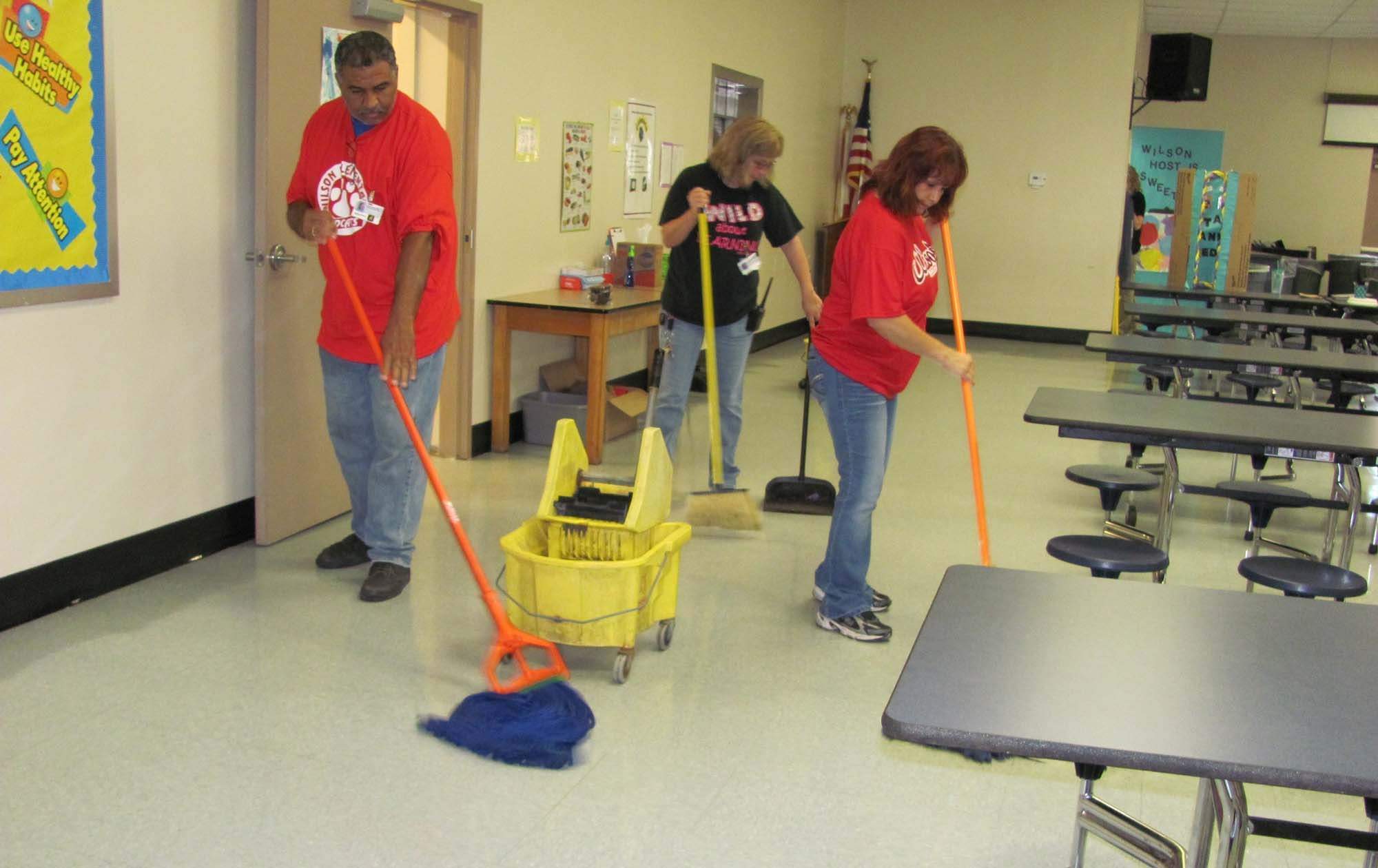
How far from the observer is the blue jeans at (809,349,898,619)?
3.38 meters

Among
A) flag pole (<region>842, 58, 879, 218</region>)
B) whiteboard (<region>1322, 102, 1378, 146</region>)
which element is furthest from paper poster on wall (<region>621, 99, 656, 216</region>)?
whiteboard (<region>1322, 102, 1378, 146</region>)

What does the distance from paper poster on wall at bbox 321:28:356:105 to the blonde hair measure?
1.31 meters

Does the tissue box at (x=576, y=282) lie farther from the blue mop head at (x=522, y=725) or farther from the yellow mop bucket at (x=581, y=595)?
the blue mop head at (x=522, y=725)

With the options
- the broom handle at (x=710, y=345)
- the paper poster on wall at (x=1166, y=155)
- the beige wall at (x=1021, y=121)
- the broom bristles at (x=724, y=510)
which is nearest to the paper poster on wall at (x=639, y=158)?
the broom handle at (x=710, y=345)

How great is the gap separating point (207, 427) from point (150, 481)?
0.92ft

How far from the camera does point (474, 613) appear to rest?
11.9ft

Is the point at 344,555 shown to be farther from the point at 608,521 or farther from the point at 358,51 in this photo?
the point at 358,51

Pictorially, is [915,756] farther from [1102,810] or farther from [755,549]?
[755,549]

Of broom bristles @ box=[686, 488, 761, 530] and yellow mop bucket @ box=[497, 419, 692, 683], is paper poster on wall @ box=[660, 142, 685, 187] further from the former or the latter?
yellow mop bucket @ box=[497, 419, 692, 683]

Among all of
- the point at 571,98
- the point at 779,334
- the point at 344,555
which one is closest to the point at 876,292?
the point at 344,555

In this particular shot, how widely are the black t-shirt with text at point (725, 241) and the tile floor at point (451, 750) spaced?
95 centimetres

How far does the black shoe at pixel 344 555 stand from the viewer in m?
3.94

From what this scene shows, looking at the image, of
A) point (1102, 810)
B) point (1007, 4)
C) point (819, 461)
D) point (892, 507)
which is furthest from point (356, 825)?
point (1007, 4)

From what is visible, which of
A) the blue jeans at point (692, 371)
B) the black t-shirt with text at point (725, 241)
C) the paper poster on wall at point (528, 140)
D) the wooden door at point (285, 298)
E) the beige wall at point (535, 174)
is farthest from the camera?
the paper poster on wall at point (528, 140)
